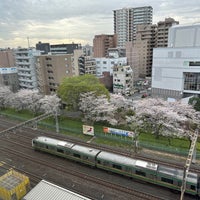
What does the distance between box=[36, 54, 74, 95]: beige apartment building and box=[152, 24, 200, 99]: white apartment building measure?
2564 cm

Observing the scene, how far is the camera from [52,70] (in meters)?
54.6

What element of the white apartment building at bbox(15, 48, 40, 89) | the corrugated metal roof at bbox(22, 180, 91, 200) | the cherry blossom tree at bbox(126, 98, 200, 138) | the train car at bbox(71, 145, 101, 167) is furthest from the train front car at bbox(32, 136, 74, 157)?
the white apartment building at bbox(15, 48, 40, 89)

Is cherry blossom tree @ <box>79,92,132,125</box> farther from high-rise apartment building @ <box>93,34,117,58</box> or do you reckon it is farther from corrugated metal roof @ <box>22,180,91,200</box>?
high-rise apartment building @ <box>93,34,117,58</box>

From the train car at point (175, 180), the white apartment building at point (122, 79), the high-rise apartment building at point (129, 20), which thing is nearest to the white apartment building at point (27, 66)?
the white apartment building at point (122, 79)

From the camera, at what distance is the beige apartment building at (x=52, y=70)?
53188mm

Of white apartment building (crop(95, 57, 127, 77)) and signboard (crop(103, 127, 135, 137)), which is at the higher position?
white apartment building (crop(95, 57, 127, 77))

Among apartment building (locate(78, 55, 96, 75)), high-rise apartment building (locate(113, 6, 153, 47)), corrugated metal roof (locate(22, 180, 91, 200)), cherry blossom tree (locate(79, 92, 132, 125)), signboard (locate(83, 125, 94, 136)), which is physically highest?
high-rise apartment building (locate(113, 6, 153, 47))

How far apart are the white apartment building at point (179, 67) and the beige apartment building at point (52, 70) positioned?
25.6 m

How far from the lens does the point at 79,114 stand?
43.8 meters

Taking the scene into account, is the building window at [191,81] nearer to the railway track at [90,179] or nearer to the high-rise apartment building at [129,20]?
the railway track at [90,179]

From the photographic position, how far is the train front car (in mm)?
24547

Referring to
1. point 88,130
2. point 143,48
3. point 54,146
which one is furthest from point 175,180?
point 143,48

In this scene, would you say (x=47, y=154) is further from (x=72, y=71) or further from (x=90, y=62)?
(x=90, y=62)

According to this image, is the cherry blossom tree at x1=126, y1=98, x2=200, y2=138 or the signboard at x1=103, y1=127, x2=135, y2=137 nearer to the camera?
the cherry blossom tree at x1=126, y1=98, x2=200, y2=138
